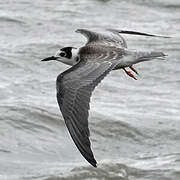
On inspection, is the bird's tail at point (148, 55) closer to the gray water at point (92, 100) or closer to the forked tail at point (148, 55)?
the forked tail at point (148, 55)

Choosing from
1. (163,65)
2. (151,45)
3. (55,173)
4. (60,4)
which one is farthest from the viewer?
(60,4)

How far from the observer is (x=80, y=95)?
28.7ft

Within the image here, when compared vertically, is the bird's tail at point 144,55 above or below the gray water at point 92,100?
above

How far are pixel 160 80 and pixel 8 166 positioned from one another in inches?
154

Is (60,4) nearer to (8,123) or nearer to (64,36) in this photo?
(64,36)

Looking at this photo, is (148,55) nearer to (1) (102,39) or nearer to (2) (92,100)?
(1) (102,39)

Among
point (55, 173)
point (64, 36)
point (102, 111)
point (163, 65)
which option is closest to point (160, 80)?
point (163, 65)

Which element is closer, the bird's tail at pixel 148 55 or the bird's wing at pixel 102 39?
the bird's tail at pixel 148 55

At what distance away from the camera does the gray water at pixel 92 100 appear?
1057 centimetres

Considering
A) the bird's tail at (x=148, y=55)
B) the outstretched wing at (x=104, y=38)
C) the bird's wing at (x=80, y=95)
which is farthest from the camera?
the outstretched wing at (x=104, y=38)

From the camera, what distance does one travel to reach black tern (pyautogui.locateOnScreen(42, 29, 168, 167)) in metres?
8.42

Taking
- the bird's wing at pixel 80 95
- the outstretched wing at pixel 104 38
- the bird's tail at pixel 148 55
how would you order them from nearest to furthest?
Result: the bird's wing at pixel 80 95
the bird's tail at pixel 148 55
the outstretched wing at pixel 104 38

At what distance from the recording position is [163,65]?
1402 cm

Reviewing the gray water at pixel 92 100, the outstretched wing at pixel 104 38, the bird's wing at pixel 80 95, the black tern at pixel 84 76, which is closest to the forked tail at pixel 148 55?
the black tern at pixel 84 76
